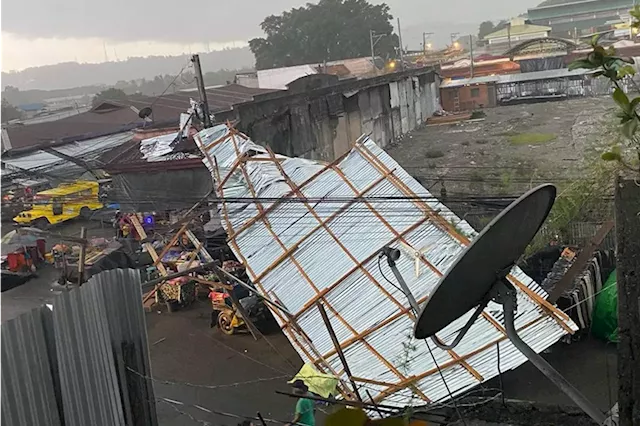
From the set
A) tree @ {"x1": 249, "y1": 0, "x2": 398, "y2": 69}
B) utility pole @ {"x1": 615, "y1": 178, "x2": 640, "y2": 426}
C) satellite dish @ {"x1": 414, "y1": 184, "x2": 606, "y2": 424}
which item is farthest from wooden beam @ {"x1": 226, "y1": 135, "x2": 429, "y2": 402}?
tree @ {"x1": 249, "y1": 0, "x2": 398, "y2": 69}

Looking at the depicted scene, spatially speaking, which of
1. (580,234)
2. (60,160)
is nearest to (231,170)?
(580,234)

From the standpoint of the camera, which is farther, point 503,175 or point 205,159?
point 503,175

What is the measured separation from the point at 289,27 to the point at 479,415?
50768 millimetres

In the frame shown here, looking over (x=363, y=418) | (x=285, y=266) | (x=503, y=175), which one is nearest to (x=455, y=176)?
(x=503, y=175)

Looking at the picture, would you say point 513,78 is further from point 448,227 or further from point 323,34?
point 448,227

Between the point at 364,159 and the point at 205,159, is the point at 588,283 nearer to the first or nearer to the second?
the point at 364,159

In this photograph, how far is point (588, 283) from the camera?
847 centimetres

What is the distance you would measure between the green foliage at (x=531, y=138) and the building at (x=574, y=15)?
1742 inches

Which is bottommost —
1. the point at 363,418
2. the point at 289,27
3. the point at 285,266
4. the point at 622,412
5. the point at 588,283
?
the point at 588,283

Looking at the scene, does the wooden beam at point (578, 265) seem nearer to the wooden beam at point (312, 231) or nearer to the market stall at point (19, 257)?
the wooden beam at point (312, 231)

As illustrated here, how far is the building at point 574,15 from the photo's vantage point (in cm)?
6328

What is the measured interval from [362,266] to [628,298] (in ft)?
16.9

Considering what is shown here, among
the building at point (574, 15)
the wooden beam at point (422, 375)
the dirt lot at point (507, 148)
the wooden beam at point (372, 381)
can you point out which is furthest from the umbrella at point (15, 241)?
the building at point (574, 15)

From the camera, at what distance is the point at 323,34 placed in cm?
4975
